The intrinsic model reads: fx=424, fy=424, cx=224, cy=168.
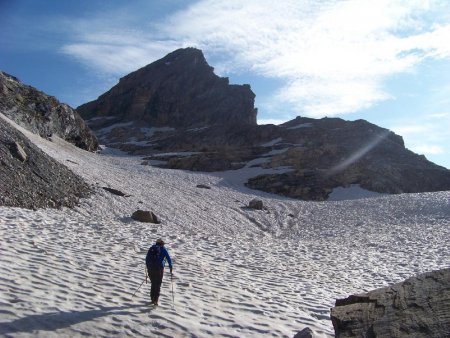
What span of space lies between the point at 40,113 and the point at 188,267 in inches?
1663

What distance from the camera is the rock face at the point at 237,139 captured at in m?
56.2

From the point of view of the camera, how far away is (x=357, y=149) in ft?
226

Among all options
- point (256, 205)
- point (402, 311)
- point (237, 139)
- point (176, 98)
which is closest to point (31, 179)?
point (402, 311)

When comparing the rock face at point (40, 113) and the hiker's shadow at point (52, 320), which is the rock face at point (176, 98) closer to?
the rock face at point (40, 113)

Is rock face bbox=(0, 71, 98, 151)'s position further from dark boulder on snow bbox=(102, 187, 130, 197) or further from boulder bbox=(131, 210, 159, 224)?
boulder bbox=(131, 210, 159, 224)

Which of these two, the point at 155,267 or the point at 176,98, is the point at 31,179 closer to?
the point at 155,267

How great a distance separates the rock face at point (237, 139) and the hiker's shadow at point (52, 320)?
4236 cm

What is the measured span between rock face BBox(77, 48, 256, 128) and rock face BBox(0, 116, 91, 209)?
105 meters

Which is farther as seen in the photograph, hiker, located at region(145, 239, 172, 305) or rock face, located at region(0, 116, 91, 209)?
rock face, located at region(0, 116, 91, 209)

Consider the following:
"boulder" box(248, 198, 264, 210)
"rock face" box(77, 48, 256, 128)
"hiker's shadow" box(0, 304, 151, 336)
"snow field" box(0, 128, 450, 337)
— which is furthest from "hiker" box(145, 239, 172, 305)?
"rock face" box(77, 48, 256, 128)

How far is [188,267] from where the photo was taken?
14.3m

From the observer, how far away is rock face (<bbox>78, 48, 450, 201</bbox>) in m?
56.2

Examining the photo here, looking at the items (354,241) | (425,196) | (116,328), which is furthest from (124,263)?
(425,196)

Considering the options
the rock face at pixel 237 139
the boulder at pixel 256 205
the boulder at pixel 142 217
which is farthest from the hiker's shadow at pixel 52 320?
the rock face at pixel 237 139
